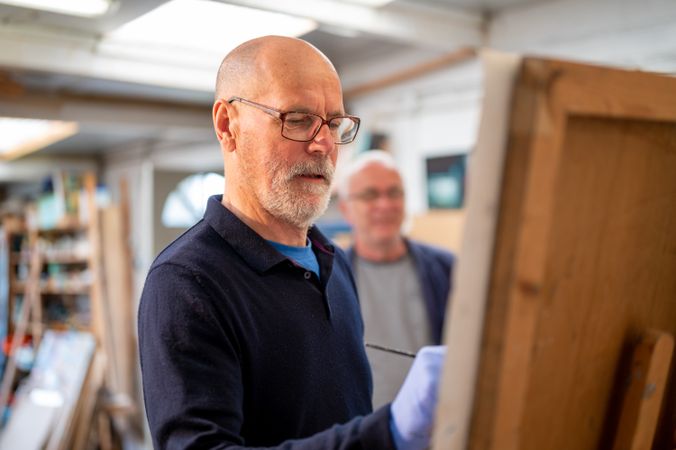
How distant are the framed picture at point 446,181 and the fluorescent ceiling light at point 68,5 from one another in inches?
89.0

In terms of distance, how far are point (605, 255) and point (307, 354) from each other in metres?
0.54

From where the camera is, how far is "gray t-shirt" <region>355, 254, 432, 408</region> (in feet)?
8.27

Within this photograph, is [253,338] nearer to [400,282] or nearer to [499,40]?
[400,282]

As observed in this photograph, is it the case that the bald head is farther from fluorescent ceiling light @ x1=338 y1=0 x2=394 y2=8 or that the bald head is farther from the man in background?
fluorescent ceiling light @ x1=338 y1=0 x2=394 y2=8

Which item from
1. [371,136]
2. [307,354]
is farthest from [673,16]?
[307,354]

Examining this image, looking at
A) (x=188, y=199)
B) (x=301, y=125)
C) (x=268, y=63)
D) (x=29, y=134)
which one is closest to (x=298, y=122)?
(x=301, y=125)

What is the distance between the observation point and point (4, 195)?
12586 millimetres

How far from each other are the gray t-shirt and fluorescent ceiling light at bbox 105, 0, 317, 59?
117cm

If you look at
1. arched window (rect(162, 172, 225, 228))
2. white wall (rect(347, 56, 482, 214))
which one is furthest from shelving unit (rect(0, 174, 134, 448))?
white wall (rect(347, 56, 482, 214))

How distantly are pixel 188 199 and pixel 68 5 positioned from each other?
171 cm

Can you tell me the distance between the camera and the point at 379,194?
275 centimetres

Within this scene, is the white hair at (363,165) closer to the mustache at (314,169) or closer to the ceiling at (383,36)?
the ceiling at (383,36)

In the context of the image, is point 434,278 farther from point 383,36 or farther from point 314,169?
point 314,169

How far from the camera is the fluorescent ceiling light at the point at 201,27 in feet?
9.53
